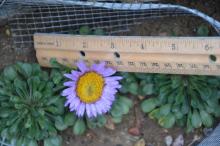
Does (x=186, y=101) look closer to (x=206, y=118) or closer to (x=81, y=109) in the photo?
(x=206, y=118)

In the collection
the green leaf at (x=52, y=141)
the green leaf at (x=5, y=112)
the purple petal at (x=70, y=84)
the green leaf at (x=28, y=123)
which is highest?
the purple petal at (x=70, y=84)

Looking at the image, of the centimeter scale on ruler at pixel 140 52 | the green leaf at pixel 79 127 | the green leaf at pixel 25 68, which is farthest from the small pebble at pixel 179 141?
the green leaf at pixel 25 68

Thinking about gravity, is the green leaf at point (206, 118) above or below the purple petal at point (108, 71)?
below

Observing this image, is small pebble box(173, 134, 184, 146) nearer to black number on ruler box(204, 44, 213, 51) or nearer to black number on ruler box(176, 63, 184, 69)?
black number on ruler box(176, 63, 184, 69)

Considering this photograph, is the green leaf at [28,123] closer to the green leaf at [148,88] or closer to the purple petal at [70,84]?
the purple petal at [70,84]

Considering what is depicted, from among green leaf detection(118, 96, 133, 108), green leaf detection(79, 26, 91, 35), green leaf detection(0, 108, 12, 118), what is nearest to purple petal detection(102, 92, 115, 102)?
green leaf detection(118, 96, 133, 108)
